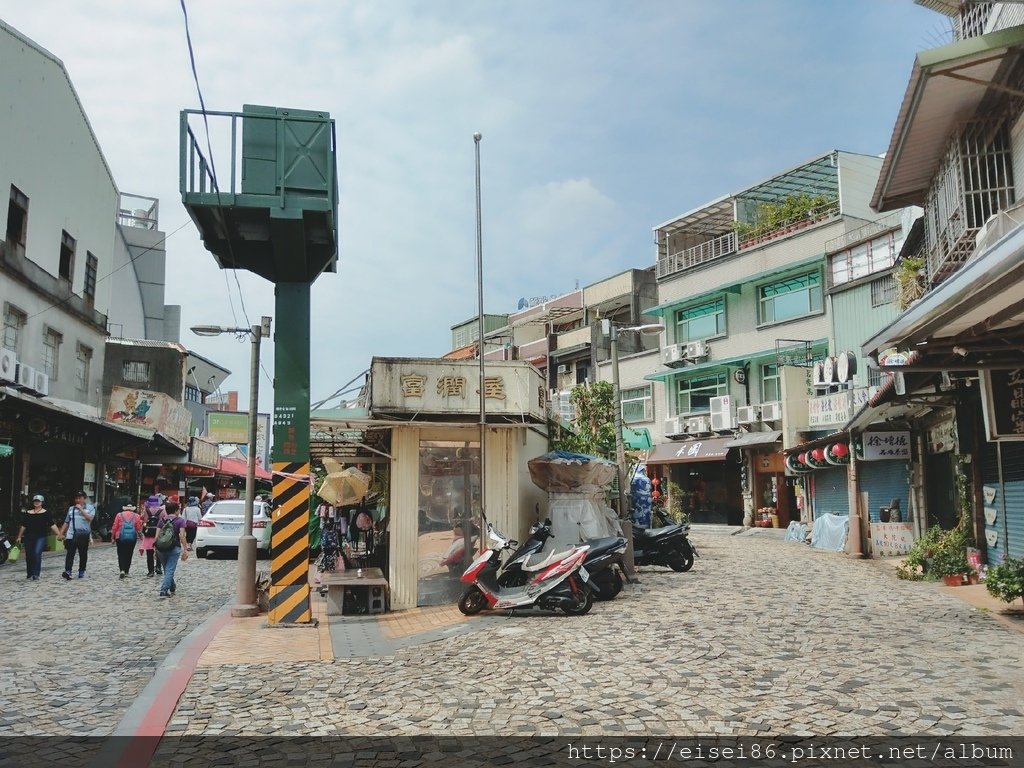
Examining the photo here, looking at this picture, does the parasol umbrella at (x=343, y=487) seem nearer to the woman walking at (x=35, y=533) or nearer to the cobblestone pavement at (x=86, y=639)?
the cobblestone pavement at (x=86, y=639)

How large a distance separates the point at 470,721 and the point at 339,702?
1235 mm

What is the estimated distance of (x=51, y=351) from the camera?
25109mm

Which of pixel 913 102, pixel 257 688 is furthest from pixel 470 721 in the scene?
pixel 913 102

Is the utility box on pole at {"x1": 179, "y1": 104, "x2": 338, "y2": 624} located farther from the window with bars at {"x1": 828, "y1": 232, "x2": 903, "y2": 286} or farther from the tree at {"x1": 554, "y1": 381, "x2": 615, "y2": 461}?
the window with bars at {"x1": 828, "y1": 232, "x2": 903, "y2": 286}

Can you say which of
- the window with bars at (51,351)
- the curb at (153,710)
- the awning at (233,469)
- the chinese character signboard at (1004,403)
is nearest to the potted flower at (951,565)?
the chinese character signboard at (1004,403)

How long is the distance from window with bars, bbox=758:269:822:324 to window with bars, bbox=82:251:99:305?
23.8 meters

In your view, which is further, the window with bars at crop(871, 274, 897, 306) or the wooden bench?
the window with bars at crop(871, 274, 897, 306)

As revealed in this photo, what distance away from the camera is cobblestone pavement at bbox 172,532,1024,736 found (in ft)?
18.5

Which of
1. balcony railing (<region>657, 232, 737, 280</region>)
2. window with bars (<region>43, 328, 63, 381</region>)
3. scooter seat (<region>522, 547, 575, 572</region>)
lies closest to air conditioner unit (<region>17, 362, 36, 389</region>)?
window with bars (<region>43, 328, 63, 381</region>)

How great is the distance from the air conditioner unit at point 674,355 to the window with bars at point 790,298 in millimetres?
3507

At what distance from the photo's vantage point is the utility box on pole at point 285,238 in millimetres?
10297

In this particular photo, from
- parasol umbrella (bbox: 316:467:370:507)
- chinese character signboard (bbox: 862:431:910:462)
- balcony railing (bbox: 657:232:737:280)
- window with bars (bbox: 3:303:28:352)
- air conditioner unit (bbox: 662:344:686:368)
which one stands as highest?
balcony railing (bbox: 657:232:737:280)

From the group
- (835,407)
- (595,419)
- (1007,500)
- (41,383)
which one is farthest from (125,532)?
(835,407)

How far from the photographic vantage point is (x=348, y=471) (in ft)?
49.4
